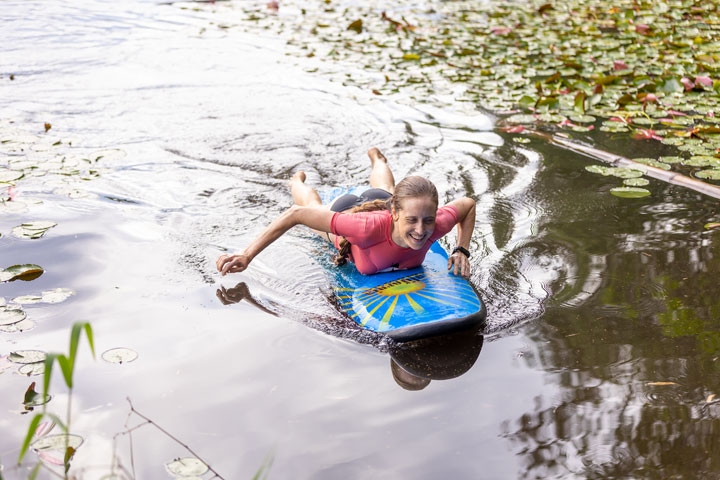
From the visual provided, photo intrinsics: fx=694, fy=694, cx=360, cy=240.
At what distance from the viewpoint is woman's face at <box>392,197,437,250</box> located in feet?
11.5

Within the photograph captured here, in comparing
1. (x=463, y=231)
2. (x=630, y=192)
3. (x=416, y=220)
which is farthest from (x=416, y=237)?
(x=630, y=192)

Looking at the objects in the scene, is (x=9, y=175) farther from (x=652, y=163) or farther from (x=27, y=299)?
(x=652, y=163)

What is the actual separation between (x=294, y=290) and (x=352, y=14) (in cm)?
798

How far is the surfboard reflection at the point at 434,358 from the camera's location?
3.21 meters

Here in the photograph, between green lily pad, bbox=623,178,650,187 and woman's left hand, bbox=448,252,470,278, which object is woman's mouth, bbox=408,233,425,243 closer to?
woman's left hand, bbox=448,252,470,278

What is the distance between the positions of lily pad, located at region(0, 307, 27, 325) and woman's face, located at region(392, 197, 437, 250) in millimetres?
1968

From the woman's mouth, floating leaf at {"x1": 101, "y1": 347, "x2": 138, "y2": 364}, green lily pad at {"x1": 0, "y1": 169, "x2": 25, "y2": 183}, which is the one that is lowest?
floating leaf at {"x1": 101, "y1": 347, "x2": 138, "y2": 364}

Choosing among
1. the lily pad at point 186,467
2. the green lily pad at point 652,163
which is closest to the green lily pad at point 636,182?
the green lily pad at point 652,163

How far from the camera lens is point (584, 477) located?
2.56m

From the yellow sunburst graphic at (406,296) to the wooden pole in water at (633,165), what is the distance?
2.36 meters

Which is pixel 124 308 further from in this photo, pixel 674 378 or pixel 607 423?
pixel 674 378

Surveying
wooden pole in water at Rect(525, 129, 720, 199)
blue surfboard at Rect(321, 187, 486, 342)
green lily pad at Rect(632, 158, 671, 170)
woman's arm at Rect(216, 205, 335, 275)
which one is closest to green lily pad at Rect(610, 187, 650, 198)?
wooden pole in water at Rect(525, 129, 720, 199)

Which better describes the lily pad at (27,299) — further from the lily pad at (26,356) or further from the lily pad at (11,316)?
the lily pad at (26,356)

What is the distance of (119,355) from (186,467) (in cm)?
89
